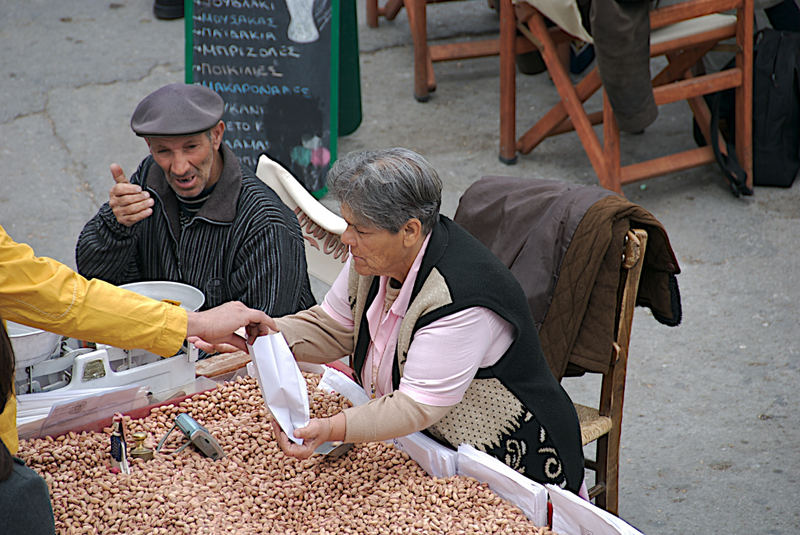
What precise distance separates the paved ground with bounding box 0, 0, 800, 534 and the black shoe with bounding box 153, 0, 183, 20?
8 centimetres

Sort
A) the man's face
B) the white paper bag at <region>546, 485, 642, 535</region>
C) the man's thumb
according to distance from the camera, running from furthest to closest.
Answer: the man's face → the man's thumb → the white paper bag at <region>546, 485, 642, 535</region>

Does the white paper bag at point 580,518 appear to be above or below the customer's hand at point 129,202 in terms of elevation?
below

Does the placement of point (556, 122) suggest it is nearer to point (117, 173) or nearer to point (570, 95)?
point (570, 95)

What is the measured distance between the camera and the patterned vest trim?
1.82m

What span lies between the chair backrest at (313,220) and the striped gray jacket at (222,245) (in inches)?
6.9

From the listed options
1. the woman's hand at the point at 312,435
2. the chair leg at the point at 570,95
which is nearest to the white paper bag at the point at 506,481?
the woman's hand at the point at 312,435

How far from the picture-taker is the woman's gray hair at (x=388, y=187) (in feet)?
5.85

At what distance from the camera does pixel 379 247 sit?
183 centimetres

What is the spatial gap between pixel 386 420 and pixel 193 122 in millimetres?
1122

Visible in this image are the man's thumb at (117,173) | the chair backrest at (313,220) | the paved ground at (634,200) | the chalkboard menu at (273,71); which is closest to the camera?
the man's thumb at (117,173)

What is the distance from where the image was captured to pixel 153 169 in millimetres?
2654

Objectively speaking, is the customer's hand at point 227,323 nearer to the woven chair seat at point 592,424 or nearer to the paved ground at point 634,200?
the woven chair seat at point 592,424

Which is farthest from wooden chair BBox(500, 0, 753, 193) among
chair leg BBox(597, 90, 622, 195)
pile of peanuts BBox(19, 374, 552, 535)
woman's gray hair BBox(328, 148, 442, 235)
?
pile of peanuts BBox(19, 374, 552, 535)

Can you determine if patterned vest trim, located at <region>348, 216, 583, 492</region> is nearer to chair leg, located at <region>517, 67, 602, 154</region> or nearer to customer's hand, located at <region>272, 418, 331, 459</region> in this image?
customer's hand, located at <region>272, 418, 331, 459</region>
